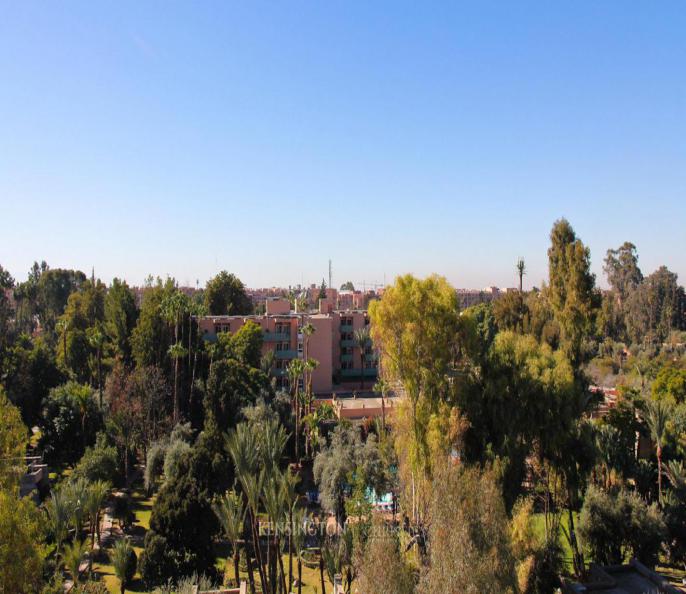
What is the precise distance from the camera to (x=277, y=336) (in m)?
44.9

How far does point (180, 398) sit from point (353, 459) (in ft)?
47.8

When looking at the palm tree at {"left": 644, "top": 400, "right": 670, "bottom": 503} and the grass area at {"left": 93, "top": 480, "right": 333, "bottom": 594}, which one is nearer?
the grass area at {"left": 93, "top": 480, "right": 333, "bottom": 594}

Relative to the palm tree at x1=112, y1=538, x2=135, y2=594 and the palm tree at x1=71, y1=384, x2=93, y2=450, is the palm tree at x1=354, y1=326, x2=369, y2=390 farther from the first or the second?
the palm tree at x1=112, y1=538, x2=135, y2=594

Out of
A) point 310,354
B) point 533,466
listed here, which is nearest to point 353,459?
point 533,466

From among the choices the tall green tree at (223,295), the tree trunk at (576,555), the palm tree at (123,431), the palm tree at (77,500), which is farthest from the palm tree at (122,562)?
the tall green tree at (223,295)

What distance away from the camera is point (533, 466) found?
62.9 ft

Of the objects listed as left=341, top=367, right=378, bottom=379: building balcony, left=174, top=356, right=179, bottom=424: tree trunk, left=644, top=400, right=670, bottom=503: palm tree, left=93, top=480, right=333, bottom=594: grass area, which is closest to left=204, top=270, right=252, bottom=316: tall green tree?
left=341, top=367, right=378, bottom=379: building balcony

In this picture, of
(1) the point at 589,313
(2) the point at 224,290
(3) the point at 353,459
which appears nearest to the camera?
(3) the point at 353,459

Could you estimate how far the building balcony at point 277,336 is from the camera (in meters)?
44.7

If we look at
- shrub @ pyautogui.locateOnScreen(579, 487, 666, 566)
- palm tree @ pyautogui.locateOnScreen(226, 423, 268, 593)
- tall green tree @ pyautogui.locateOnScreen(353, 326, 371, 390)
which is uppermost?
tall green tree @ pyautogui.locateOnScreen(353, 326, 371, 390)

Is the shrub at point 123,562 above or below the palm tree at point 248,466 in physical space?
below

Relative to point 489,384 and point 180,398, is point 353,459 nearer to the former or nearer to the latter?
point 489,384

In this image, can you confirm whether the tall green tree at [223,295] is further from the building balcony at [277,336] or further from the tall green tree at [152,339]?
the tall green tree at [152,339]

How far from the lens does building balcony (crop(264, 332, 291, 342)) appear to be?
44656 mm
